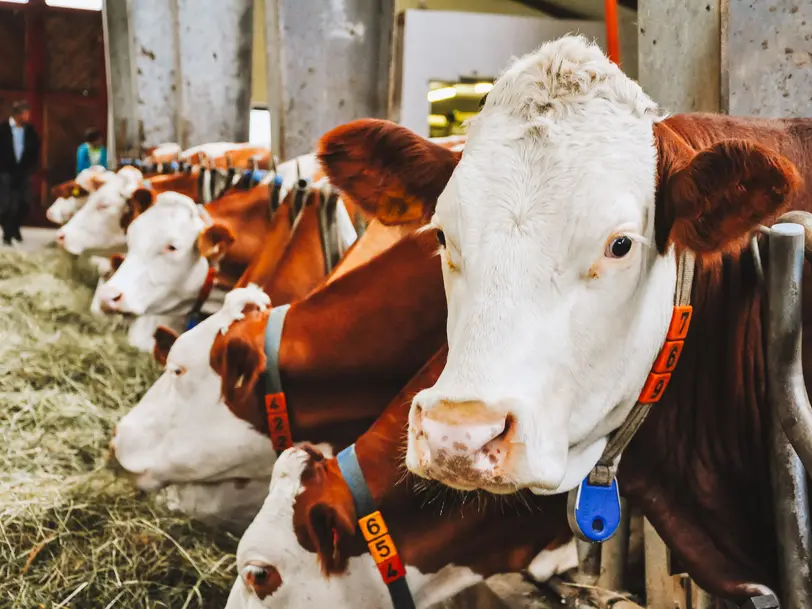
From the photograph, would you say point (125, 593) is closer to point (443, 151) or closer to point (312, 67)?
point (443, 151)

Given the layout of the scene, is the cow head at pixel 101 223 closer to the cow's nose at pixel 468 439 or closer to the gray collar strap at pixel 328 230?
the gray collar strap at pixel 328 230

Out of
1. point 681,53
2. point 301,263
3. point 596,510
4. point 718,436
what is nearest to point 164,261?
point 301,263

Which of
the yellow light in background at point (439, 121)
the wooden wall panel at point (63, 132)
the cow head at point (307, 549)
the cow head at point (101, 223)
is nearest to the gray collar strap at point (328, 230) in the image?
the cow head at point (307, 549)

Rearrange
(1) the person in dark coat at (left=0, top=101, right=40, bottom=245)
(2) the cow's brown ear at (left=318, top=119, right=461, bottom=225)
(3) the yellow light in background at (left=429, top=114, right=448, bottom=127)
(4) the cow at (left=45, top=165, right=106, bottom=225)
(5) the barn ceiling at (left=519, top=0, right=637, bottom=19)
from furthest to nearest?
(1) the person in dark coat at (left=0, top=101, right=40, bottom=245)
(5) the barn ceiling at (left=519, top=0, right=637, bottom=19)
(3) the yellow light in background at (left=429, top=114, right=448, bottom=127)
(4) the cow at (left=45, top=165, right=106, bottom=225)
(2) the cow's brown ear at (left=318, top=119, right=461, bottom=225)

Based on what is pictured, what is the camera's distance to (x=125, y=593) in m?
3.08

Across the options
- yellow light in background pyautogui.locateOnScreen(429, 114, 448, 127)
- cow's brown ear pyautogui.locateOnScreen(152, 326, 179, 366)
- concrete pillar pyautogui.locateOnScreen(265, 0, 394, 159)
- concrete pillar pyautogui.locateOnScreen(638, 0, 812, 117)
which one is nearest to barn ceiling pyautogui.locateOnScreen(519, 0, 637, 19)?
yellow light in background pyautogui.locateOnScreen(429, 114, 448, 127)

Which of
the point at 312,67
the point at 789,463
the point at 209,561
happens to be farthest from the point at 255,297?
the point at 312,67

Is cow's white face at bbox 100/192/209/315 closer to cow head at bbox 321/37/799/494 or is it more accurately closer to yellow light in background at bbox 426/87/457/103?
cow head at bbox 321/37/799/494

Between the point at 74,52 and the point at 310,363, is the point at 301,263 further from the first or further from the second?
the point at 74,52

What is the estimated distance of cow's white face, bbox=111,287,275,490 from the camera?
3.21 metres

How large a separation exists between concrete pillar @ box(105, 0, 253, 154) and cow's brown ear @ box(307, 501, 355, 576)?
5775 millimetres

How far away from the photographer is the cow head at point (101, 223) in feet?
22.5

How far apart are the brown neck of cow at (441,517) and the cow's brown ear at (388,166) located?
60cm

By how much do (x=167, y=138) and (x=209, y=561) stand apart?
603cm
